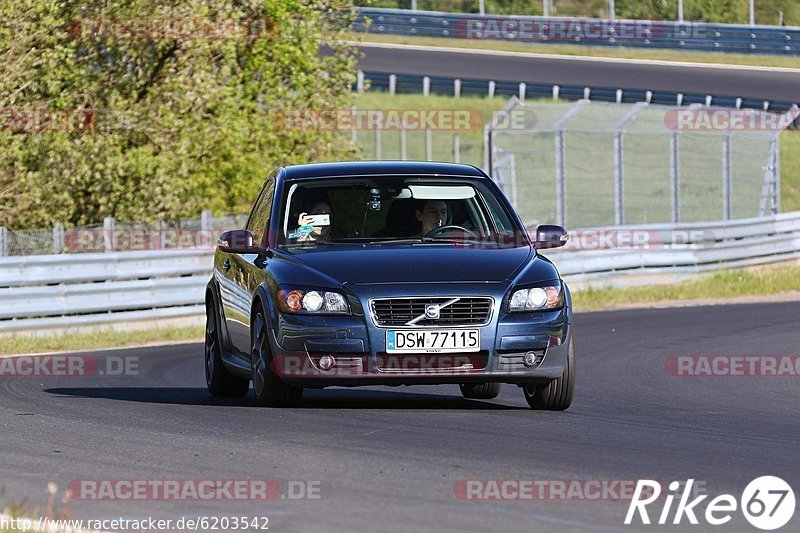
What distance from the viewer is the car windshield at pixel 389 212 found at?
35.2 feet

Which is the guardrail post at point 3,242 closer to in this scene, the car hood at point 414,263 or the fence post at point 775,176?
the car hood at point 414,263

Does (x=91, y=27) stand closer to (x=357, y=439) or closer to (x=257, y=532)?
(x=357, y=439)

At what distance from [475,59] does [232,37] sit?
1238 inches

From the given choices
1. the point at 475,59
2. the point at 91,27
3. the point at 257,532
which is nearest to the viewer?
the point at 257,532

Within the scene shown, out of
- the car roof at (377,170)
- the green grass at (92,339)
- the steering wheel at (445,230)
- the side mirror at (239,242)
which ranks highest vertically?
the car roof at (377,170)

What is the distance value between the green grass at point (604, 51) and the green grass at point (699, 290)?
88.6 feet

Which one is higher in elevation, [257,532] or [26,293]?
[257,532]

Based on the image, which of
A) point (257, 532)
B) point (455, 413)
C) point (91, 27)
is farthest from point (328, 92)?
point (257, 532)

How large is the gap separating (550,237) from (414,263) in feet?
4.01

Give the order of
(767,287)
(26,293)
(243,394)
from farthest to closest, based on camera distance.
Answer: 1. (767,287)
2. (26,293)
3. (243,394)

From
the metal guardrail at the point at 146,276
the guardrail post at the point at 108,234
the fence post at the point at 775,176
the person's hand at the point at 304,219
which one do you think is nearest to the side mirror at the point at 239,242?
the person's hand at the point at 304,219

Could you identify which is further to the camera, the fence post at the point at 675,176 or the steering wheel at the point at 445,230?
the fence post at the point at 675,176

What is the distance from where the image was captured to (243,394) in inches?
476

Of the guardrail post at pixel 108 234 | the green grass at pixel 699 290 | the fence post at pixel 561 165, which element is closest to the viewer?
the guardrail post at pixel 108 234
